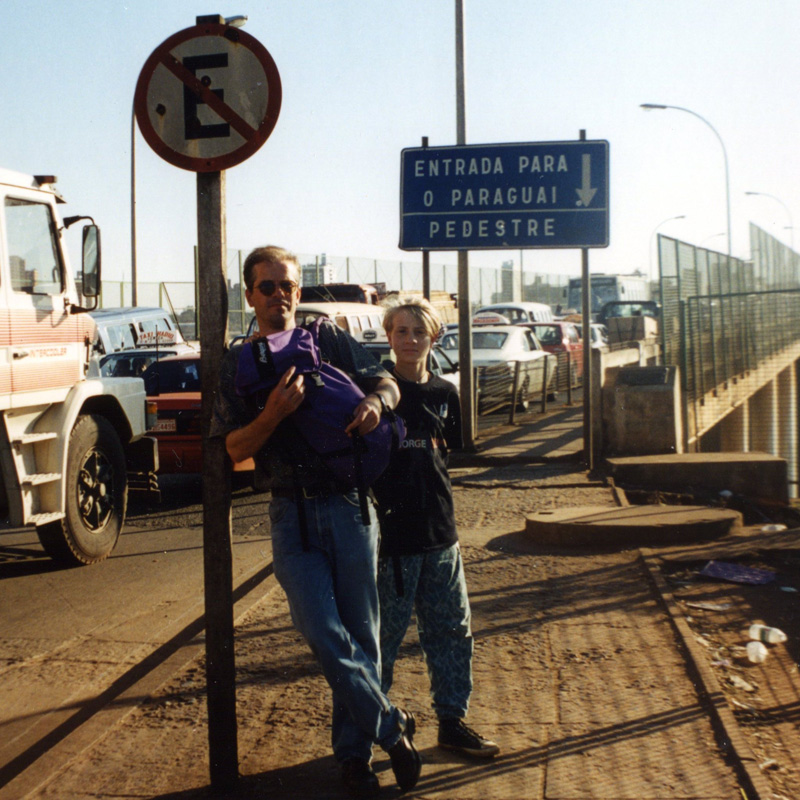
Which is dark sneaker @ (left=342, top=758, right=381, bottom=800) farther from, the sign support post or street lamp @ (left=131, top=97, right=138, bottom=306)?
street lamp @ (left=131, top=97, right=138, bottom=306)

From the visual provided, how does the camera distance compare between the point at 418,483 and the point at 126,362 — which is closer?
the point at 418,483

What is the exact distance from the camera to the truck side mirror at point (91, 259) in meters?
7.74

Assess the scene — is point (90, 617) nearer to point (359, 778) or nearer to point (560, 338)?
point (359, 778)

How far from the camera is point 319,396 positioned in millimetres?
3570

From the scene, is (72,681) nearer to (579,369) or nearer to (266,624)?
(266,624)

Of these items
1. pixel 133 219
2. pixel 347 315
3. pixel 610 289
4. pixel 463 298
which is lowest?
pixel 463 298

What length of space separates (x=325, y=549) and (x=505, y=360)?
53.2 feet

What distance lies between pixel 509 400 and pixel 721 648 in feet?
44.2

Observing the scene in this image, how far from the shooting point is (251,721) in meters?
4.51

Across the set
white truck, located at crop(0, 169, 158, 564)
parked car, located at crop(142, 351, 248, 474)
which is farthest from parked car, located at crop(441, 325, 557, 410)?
white truck, located at crop(0, 169, 158, 564)

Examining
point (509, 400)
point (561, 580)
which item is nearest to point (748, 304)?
point (509, 400)

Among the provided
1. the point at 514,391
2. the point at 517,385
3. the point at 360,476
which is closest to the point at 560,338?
the point at 517,385

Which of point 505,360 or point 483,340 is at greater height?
point 483,340

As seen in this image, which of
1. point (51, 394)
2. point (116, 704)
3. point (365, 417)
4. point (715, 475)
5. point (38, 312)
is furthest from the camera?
point (715, 475)
